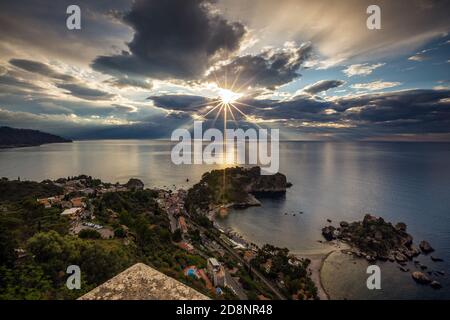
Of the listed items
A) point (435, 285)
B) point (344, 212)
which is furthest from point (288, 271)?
point (344, 212)

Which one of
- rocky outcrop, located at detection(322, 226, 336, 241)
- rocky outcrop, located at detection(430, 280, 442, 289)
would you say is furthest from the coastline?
rocky outcrop, located at detection(430, 280, 442, 289)

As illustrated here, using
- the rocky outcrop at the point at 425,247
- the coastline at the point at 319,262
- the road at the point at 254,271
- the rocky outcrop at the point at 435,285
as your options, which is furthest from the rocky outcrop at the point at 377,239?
the road at the point at 254,271

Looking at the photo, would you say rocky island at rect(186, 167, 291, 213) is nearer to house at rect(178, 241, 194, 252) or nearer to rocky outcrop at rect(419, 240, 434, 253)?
house at rect(178, 241, 194, 252)

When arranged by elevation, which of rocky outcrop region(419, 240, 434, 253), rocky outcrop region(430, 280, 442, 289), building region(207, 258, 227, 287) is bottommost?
rocky outcrop region(430, 280, 442, 289)

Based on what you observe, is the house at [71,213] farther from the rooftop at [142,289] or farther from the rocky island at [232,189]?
the rocky island at [232,189]

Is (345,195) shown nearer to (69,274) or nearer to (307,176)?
(307,176)

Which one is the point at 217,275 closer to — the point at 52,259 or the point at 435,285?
the point at 52,259

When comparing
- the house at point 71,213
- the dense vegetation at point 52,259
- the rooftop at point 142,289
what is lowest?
the house at point 71,213

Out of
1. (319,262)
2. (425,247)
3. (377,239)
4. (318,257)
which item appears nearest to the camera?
(319,262)

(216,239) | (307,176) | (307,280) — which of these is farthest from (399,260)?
(307,176)
